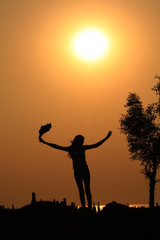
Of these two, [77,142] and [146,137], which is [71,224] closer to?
[77,142]

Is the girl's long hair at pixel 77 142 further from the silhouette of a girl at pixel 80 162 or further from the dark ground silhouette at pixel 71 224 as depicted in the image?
the dark ground silhouette at pixel 71 224

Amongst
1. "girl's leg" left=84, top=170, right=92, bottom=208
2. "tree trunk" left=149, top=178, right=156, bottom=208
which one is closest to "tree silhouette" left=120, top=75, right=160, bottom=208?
"tree trunk" left=149, top=178, right=156, bottom=208

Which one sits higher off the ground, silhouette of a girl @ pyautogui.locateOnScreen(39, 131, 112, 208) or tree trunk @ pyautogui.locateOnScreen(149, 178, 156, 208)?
tree trunk @ pyautogui.locateOnScreen(149, 178, 156, 208)

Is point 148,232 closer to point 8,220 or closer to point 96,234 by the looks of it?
point 96,234

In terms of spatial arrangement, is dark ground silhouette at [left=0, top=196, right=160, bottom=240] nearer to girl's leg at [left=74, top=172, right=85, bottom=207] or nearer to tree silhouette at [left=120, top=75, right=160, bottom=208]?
girl's leg at [left=74, top=172, right=85, bottom=207]

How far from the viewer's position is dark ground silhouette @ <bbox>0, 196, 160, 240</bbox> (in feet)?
37.0

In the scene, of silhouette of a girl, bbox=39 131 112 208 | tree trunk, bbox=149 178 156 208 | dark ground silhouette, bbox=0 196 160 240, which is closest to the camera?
dark ground silhouette, bbox=0 196 160 240

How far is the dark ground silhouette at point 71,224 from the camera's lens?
1128 centimetres

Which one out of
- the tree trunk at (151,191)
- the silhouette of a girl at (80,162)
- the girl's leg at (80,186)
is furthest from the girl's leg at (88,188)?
the tree trunk at (151,191)

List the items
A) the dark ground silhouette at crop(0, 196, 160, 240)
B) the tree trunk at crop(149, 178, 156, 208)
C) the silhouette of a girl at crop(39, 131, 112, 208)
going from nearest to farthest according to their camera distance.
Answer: the dark ground silhouette at crop(0, 196, 160, 240), the silhouette of a girl at crop(39, 131, 112, 208), the tree trunk at crop(149, 178, 156, 208)

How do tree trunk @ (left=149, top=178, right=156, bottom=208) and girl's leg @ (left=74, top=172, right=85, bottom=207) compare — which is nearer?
girl's leg @ (left=74, top=172, right=85, bottom=207)

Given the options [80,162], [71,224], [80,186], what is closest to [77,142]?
[80,162]

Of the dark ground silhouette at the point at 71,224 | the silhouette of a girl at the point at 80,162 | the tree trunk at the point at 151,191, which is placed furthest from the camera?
the tree trunk at the point at 151,191

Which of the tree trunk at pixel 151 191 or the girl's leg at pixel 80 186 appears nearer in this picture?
the girl's leg at pixel 80 186
